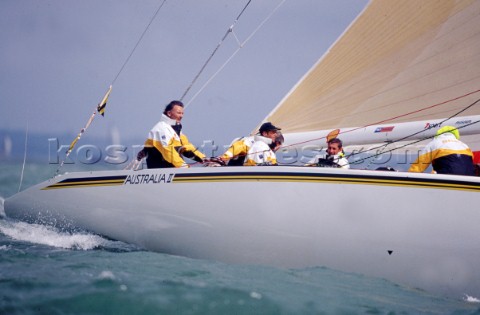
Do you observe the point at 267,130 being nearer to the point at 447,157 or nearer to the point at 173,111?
the point at 173,111

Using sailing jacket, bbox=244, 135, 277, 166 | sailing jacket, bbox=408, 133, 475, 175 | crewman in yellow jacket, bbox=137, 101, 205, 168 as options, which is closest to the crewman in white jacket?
sailing jacket, bbox=244, 135, 277, 166

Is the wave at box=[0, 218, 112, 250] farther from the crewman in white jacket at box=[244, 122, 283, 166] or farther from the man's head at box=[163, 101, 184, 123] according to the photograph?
the crewman in white jacket at box=[244, 122, 283, 166]

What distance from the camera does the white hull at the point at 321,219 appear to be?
351 cm

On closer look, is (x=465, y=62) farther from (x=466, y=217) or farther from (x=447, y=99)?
(x=466, y=217)

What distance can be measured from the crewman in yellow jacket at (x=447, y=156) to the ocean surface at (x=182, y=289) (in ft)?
3.16

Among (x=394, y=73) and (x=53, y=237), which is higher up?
(x=394, y=73)

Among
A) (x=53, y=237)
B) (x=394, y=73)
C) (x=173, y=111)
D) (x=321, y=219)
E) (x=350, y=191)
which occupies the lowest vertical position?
(x=53, y=237)

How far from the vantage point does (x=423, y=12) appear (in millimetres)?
5559

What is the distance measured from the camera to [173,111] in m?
5.10

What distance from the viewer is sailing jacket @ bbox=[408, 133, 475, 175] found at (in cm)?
393

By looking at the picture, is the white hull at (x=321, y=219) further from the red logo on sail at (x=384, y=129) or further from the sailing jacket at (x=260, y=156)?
the red logo on sail at (x=384, y=129)

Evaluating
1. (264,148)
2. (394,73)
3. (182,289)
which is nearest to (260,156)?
(264,148)

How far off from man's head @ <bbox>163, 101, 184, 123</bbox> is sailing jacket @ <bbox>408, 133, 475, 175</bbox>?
228 centimetres

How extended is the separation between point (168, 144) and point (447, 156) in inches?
96.5
